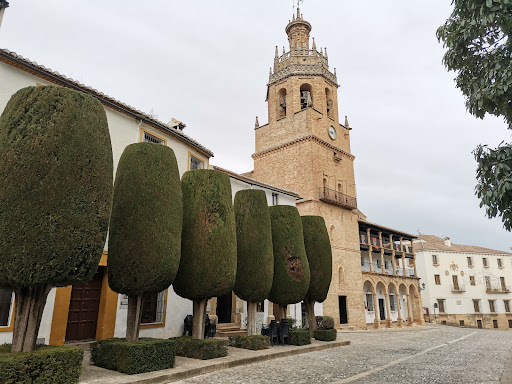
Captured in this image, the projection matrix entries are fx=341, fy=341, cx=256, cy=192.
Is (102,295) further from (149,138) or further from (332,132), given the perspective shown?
(332,132)

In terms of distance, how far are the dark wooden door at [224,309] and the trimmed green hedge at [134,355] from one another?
10.1 meters

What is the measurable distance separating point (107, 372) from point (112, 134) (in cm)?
820

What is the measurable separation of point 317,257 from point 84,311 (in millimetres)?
9900

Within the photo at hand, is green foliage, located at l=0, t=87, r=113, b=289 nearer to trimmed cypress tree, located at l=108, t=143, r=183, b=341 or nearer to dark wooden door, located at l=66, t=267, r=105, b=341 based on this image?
trimmed cypress tree, located at l=108, t=143, r=183, b=341

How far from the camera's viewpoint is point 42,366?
19.5 feet

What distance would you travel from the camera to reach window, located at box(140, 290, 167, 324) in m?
13.1

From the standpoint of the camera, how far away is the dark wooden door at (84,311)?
11.4 meters

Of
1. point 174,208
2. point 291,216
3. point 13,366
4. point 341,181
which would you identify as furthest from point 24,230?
point 341,181

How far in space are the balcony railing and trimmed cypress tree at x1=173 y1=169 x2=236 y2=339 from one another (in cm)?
1728

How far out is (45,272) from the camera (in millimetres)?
6293

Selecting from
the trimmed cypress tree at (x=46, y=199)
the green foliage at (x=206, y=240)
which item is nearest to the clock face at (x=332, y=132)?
the green foliage at (x=206, y=240)

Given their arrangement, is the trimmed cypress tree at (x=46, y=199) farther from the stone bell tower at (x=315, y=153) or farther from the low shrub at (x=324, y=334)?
the stone bell tower at (x=315, y=153)

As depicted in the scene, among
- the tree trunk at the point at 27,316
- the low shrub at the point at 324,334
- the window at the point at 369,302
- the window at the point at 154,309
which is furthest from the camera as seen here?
the window at the point at 369,302

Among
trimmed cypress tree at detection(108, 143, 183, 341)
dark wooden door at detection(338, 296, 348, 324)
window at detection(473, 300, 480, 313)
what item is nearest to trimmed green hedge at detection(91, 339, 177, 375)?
trimmed cypress tree at detection(108, 143, 183, 341)
